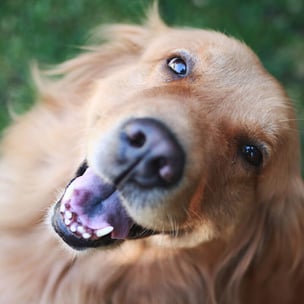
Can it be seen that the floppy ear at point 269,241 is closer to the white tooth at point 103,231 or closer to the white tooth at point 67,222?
the white tooth at point 103,231

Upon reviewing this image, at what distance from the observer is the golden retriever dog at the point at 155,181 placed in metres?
2.43

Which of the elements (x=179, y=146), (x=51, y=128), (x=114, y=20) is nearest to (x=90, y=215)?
(x=179, y=146)

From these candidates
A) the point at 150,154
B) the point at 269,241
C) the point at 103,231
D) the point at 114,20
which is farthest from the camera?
the point at 114,20

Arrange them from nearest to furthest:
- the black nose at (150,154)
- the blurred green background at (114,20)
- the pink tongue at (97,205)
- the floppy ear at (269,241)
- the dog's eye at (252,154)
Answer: the black nose at (150,154), the pink tongue at (97,205), the dog's eye at (252,154), the floppy ear at (269,241), the blurred green background at (114,20)

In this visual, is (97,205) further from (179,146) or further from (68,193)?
(179,146)

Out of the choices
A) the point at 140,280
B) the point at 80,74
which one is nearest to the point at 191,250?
the point at 140,280

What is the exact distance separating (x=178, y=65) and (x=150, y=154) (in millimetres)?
664

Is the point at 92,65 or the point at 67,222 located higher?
the point at 92,65

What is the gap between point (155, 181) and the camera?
236cm

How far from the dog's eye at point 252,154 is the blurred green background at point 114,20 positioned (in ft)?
5.35

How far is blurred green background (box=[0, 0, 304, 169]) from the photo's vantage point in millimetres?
4566

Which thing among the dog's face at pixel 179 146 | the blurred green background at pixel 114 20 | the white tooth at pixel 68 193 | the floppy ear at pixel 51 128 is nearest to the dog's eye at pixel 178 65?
the dog's face at pixel 179 146

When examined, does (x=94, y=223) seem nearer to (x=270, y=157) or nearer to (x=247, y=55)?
(x=270, y=157)

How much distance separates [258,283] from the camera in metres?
3.08
